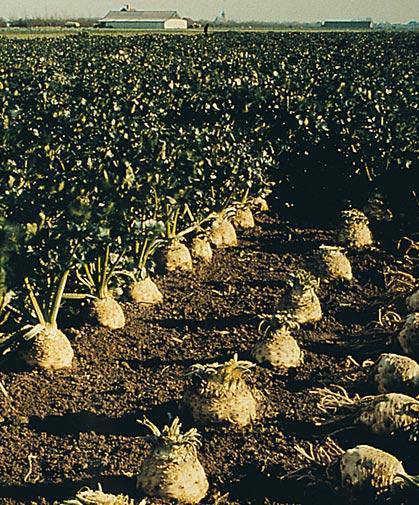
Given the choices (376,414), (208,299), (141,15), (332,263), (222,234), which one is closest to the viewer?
(376,414)

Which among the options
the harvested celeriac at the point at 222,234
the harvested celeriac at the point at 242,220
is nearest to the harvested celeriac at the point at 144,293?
the harvested celeriac at the point at 222,234

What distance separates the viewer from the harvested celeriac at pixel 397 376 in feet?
14.4

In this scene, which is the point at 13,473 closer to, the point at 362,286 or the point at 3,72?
the point at 362,286

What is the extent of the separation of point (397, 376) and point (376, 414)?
50cm

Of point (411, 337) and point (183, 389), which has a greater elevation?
point (411, 337)

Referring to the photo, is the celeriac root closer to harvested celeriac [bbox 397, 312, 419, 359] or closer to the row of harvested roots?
the row of harvested roots

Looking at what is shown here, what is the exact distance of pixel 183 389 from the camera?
190 inches

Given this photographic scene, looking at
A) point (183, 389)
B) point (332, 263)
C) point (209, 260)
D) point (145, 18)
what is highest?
point (145, 18)

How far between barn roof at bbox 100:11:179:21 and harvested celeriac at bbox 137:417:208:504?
4163 inches

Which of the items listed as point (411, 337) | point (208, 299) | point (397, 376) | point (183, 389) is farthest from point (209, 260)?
point (397, 376)

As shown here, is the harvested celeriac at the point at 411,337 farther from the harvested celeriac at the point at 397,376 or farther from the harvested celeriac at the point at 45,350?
the harvested celeriac at the point at 45,350

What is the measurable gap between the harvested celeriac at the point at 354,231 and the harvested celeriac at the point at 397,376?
11.1 feet

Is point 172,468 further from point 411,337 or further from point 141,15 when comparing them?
point 141,15

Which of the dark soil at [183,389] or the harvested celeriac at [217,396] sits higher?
the harvested celeriac at [217,396]
